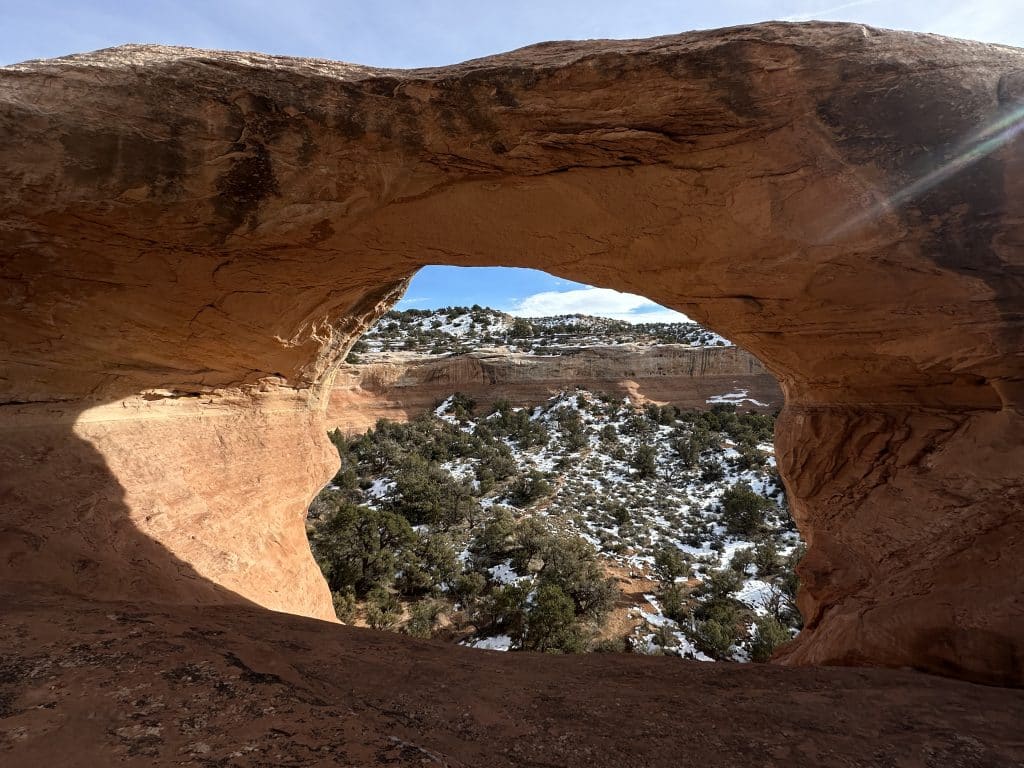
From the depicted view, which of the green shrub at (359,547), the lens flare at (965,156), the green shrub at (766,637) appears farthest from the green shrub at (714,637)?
the lens flare at (965,156)

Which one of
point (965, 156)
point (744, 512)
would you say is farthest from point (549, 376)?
point (965, 156)

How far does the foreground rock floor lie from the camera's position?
1.93m

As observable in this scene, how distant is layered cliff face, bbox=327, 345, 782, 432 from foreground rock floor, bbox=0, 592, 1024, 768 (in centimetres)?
2614

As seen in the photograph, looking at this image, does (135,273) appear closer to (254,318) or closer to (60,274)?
(60,274)

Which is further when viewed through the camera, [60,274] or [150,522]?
[150,522]

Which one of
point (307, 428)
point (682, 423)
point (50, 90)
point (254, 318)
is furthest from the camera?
point (682, 423)

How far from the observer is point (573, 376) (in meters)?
30.8

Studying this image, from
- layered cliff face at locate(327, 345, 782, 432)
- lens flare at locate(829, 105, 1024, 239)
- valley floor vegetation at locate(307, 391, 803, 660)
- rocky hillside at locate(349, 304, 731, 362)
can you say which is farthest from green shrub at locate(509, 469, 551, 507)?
rocky hillside at locate(349, 304, 731, 362)

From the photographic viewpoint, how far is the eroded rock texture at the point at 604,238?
10.4 feet

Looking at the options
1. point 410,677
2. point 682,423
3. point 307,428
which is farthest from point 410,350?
point 410,677

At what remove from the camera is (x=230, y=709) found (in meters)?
2.15

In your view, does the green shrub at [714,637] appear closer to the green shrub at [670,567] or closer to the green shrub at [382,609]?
the green shrub at [670,567]

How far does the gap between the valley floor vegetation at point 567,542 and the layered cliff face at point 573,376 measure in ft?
22.9

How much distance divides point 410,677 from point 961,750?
9.69ft
